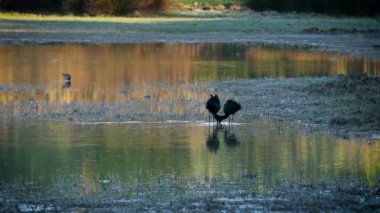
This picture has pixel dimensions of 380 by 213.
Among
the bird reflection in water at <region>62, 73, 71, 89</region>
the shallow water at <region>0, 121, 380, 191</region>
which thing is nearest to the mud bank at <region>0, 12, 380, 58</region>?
the bird reflection in water at <region>62, 73, 71, 89</region>

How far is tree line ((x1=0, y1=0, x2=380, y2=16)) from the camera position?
56.3 m

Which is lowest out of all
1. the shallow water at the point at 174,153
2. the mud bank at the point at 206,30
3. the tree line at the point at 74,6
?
the shallow water at the point at 174,153

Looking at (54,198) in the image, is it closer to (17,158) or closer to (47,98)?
(17,158)

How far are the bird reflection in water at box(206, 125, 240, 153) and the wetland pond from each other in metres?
0.02

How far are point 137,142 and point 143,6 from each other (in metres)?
44.7

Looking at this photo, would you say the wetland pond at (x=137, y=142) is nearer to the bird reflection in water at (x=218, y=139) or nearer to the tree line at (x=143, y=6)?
the bird reflection in water at (x=218, y=139)

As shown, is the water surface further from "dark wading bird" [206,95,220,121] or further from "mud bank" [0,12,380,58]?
"mud bank" [0,12,380,58]

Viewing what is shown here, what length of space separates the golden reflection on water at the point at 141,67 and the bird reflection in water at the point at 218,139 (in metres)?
4.10

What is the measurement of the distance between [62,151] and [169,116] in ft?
12.6

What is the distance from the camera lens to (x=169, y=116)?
17.6m

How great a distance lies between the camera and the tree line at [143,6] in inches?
2217

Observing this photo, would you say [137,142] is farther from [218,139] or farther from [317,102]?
[317,102]

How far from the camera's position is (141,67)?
2791cm

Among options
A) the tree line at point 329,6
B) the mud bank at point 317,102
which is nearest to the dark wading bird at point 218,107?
the mud bank at point 317,102
